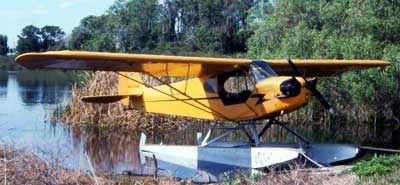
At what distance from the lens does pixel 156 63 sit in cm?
1026

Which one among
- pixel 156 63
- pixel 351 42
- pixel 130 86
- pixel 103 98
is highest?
pixel 351 42

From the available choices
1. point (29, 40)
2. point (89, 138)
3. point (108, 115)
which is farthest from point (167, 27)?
point (89, 138)

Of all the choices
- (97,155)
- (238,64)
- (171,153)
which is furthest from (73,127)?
(238,64)

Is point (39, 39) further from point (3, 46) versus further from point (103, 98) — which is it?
point (103, 98)

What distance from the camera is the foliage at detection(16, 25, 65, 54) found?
8775cm

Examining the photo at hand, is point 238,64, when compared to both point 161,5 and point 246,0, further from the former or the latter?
point 161,5

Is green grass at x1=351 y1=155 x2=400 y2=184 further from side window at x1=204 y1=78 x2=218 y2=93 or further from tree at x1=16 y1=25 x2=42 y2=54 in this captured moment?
tree at x1=16 y1=25 x2=42 y2=54

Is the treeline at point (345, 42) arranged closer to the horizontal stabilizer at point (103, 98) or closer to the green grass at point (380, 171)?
the horizontal stabilizer at point (103, 98)

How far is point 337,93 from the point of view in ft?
56.0

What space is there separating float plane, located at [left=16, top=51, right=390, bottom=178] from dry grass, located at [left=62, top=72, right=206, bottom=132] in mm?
3379

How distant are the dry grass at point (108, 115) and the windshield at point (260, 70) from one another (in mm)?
5637

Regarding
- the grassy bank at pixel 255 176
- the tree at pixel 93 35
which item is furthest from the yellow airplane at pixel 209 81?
the tree at pixel 93 35

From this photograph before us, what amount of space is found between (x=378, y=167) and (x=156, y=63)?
4523 millimetres

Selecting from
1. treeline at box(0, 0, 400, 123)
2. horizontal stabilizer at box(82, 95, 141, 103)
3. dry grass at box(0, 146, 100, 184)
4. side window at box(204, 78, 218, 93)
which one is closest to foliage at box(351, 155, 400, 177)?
dry grass at box(0, 146, 100, 184)
